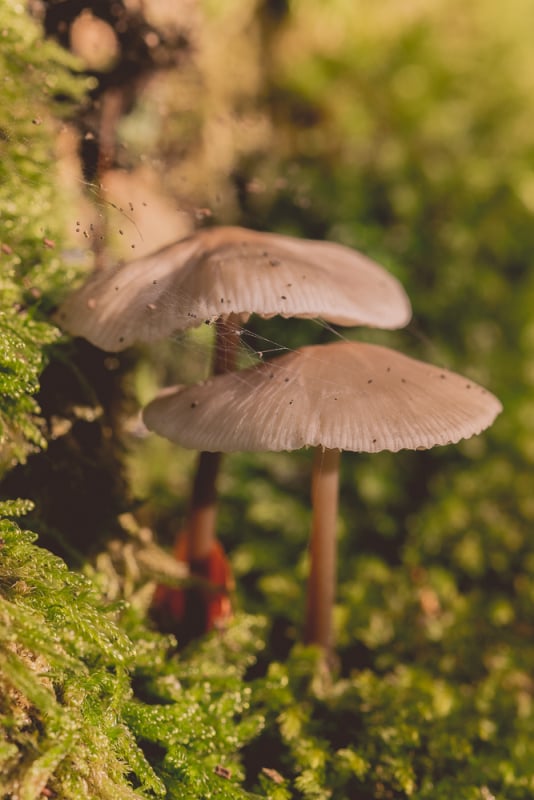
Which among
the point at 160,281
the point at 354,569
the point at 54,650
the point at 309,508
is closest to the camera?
the point at 54,650

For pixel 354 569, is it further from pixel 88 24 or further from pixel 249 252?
pixel 88 24

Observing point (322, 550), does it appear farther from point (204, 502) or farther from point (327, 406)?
point (327, 406)

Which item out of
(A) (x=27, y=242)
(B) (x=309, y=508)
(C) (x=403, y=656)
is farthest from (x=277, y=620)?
(A) (x=27, y=242)

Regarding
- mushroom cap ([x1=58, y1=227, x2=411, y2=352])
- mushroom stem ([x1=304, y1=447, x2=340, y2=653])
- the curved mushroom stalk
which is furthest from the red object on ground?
mushroom cap ([x1=58, y1=227, x2=411, y2=352])

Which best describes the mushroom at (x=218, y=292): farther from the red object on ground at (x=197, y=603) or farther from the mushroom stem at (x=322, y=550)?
the red object on ground at (x=197, y=603)

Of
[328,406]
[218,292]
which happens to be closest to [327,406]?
[328,406]

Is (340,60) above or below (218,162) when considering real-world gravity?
above

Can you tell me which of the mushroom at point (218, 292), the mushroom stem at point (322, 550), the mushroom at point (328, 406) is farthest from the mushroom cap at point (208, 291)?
the mushroom stem at point (322, 550)
